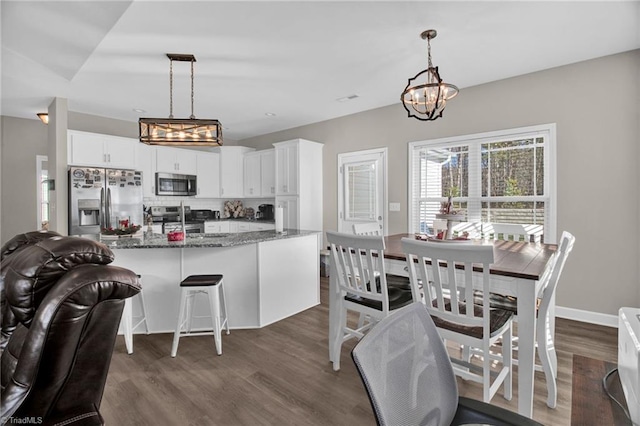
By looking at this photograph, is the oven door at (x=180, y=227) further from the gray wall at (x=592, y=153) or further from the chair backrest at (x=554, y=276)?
the chair backrest at (x=554, y=276)

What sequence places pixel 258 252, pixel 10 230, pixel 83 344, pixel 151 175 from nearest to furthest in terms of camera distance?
pixel 83 344 → pixel 258 252 → pixel 10 230 → pixel 151 175

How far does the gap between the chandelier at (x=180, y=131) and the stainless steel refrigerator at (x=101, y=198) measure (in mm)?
2163

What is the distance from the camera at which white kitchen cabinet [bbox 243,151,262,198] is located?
6074 millimetres

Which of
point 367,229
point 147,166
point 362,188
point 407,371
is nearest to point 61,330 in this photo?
point 407,371

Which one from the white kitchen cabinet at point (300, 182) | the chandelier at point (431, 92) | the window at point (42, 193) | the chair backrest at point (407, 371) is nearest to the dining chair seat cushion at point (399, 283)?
the chandelier at point (431, 92)

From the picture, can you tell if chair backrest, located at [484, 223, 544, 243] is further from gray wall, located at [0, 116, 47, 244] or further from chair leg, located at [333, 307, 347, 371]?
gray wall, located at [0, 116, 47, 244]

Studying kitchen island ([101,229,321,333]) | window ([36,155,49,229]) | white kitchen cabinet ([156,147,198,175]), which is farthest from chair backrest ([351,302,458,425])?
window ([36,155,49,229])

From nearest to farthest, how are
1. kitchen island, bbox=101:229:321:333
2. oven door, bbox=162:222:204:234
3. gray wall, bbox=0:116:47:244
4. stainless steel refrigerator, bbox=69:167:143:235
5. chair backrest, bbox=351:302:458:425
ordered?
chair backrest, bbox=351:302:458:425
kitchen island, bbox=101:229:321:333
stainless steel refrigerator, bbox=69:167:143:235
gray wall, bbox=0:116:47:244
oven door, bbox=162:222:204:234

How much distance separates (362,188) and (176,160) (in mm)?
3409

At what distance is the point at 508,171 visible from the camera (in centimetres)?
370

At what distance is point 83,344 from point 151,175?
4.70m

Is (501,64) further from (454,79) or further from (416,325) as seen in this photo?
(416,325)

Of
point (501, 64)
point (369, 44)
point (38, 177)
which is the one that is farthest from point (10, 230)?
point (501, 64)

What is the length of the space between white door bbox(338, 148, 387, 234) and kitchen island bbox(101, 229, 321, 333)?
67.0 inches
